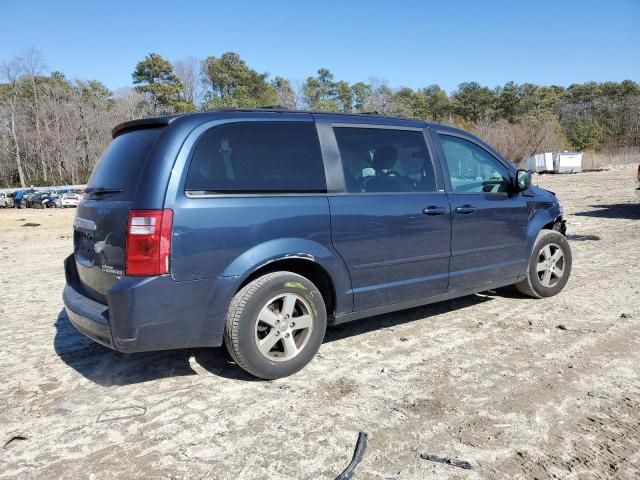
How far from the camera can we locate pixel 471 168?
4742 millimetres

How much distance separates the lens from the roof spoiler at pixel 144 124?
3.29 m

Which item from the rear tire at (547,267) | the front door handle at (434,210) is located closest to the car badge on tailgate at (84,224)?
the front door handle at (434,210)

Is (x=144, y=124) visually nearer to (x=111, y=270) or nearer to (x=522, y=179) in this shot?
(x=111, y=270)

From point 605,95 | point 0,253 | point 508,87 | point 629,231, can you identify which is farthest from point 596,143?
point 0,253

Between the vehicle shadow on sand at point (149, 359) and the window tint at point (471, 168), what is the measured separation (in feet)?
4.40

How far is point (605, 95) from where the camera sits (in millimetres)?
86125

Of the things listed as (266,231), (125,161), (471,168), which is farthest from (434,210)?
(125,161)

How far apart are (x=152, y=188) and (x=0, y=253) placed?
9540 millimetres

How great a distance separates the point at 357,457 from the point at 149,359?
210cm

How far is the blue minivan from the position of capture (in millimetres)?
3020

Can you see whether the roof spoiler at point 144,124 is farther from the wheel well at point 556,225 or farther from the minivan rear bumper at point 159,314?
the wheel well at point 556,225

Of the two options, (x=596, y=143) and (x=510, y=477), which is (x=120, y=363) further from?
(x=596, y=143)

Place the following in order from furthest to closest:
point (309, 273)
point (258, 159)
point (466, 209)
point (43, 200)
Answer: point (43, 200) < point (466, 209) < point (309, 273) < point (258, 159)

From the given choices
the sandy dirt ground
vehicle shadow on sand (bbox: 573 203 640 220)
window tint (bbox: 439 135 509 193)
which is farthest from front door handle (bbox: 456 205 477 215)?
vehicle shadow on sand (bbox: 573 203 640 220)
